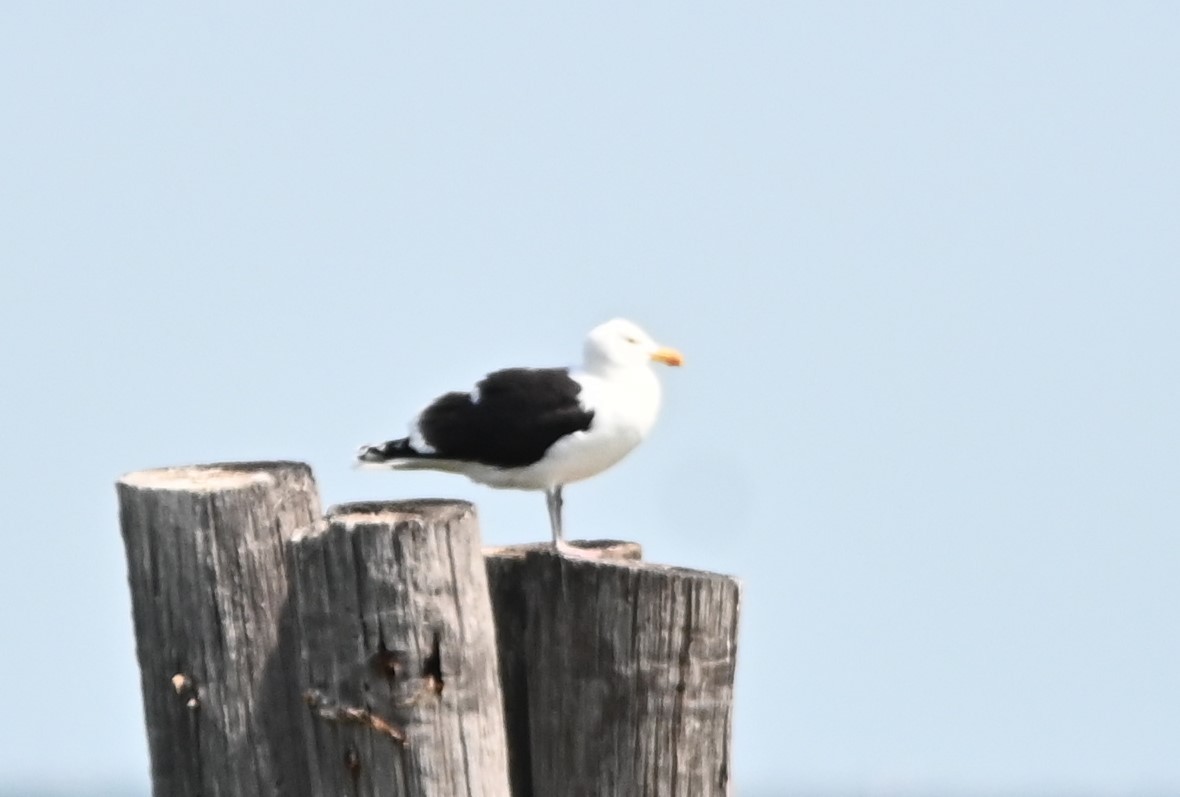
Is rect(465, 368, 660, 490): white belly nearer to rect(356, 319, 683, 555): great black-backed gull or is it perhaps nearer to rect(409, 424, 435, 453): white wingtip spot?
rect(356, 319, 683, 555): great black-backed gull

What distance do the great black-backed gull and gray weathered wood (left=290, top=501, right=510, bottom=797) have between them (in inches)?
140

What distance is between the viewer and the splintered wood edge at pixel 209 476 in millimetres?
6426

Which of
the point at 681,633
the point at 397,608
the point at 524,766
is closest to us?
the point at 397,608

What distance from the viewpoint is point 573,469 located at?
9727 millimetres

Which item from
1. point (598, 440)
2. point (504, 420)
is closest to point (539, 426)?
point (504, 420)

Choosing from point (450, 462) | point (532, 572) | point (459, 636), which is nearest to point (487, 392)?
point (450, 462)

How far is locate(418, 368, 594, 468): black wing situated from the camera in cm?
961

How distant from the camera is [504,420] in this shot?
31.6 ft

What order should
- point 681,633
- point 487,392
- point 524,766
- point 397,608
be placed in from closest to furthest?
point 397,608 → point 681,633 → point 524,766 → point 487,392

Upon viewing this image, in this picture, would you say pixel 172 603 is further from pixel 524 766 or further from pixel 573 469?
pixel 573 469

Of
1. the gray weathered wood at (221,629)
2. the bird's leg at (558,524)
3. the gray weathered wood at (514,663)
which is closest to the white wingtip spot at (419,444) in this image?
the bird's leg at (558,524)

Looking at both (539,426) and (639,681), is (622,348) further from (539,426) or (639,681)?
(639,681)

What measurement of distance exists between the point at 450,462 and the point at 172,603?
3.53 metres

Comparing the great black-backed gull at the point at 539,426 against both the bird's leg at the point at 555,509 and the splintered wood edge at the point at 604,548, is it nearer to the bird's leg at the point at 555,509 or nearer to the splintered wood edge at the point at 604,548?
the bird's leg at the point at 555,509
